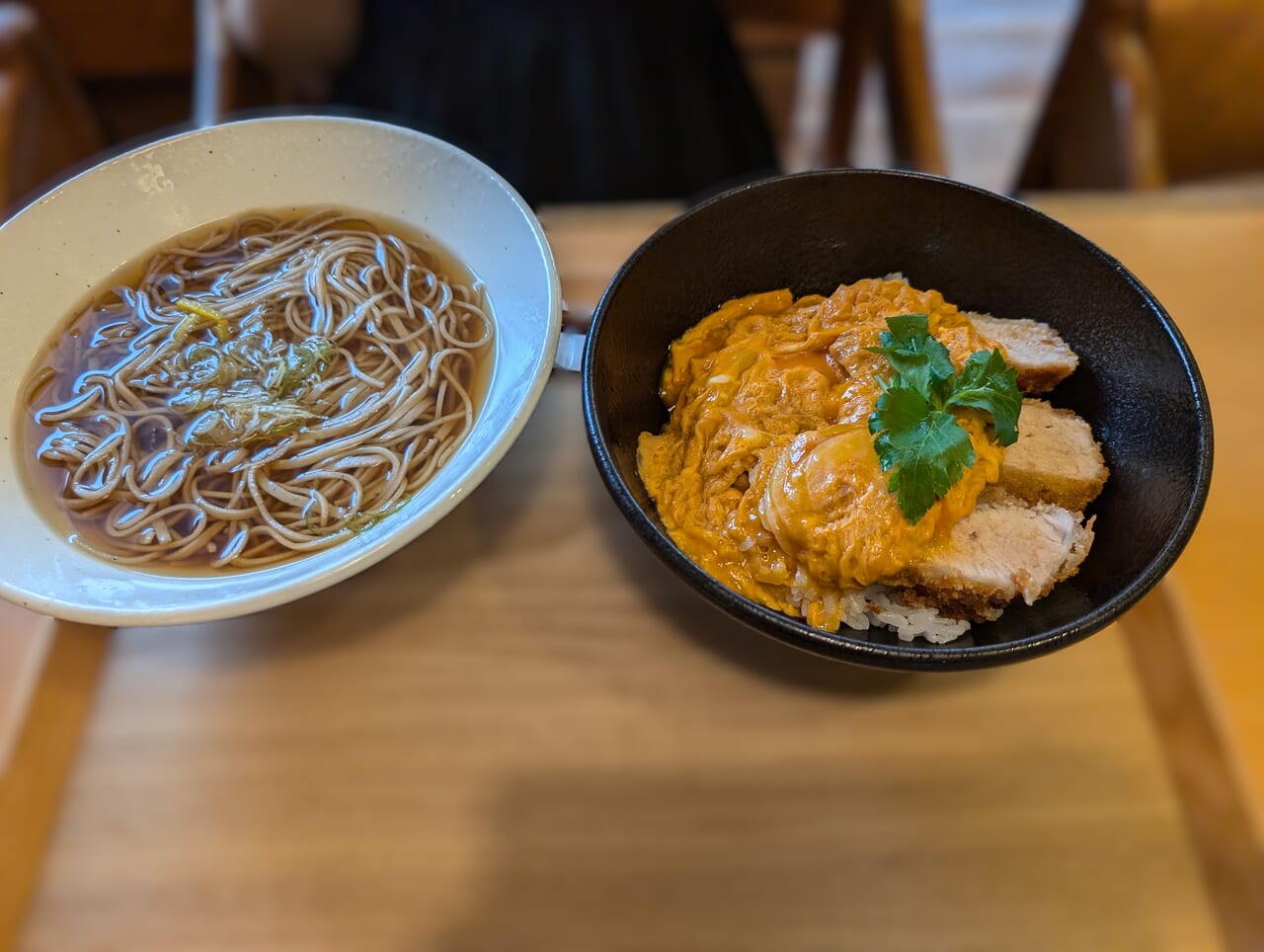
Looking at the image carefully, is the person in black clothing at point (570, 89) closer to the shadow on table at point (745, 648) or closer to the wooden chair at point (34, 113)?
the wooden chair at point (34, 113)

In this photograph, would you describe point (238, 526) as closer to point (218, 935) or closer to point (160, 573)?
point (160, 573)

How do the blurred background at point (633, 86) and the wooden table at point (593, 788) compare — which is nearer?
the wooden table at point (593, 788)

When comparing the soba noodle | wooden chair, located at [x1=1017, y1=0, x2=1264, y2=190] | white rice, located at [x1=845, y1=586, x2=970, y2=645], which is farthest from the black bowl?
wooden chair, located at [x1=1017, y1=0, x2=1264, y2=190]

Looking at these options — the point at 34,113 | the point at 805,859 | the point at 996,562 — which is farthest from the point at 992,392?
the point at 34,113

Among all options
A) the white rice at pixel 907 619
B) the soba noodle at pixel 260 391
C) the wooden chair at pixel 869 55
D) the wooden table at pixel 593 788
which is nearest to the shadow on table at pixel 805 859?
the wooden table at pixel 593 788

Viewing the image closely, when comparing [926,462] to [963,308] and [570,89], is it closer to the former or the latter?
[963,308]

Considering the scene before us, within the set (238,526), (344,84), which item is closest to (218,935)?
(238,526)
